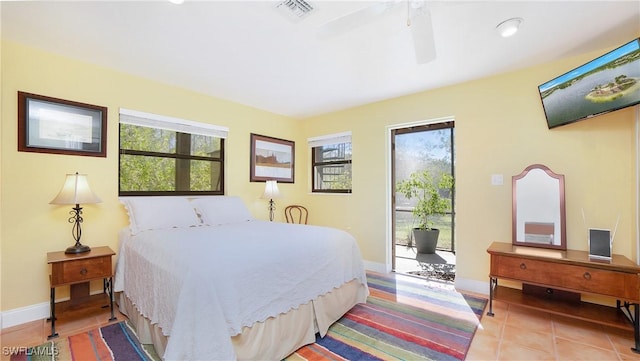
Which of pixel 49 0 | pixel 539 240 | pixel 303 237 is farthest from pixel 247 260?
pixel 539 240

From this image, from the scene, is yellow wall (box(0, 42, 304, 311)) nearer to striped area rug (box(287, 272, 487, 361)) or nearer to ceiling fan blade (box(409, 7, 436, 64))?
striped area rug (box(287, 272, 487, 361))

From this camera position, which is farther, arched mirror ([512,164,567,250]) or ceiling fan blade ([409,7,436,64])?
arched mirror ([512,164,567,250])

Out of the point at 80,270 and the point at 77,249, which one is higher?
the point at 77,249

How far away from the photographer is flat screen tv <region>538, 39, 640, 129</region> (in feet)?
6.73

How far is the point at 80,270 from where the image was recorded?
7.64ft

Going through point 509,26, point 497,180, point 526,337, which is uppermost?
point 509,26

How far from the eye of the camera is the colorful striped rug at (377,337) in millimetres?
1943

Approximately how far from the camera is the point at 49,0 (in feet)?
6.13

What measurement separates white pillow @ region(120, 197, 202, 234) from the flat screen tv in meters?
3.83

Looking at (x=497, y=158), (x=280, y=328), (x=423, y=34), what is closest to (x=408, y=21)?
(x=423, y=34)

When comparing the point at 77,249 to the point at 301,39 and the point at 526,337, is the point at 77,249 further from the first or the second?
the point at 526,337

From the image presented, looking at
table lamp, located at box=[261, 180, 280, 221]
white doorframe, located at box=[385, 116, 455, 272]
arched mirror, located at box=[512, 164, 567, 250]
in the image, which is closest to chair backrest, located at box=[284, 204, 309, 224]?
table lamp, located at box=[261, 180, 280, 221]

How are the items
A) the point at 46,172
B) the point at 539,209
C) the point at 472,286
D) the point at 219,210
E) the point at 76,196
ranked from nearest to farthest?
the point at 76,196 → the point at 46,172 → the point at 539,209 → the point at 472,286 → the point at 219,210

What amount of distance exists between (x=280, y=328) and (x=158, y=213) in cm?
183
